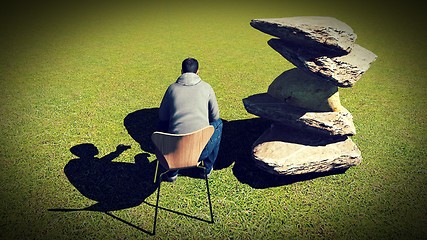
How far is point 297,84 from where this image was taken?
4.22m

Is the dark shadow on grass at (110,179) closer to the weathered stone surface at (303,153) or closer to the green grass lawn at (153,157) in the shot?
the green grass lawn at (153,157)

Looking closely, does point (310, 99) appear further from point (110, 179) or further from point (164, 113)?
point (110, 179)

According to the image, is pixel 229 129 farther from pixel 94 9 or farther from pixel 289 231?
pixel 94 9

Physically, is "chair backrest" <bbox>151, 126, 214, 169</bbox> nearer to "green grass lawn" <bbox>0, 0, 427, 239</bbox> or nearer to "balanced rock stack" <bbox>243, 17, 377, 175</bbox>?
"green grass lawn" <bbox>0, 0, 427, 239</bbox>

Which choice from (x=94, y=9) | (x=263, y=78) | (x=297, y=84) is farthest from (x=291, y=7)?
(x=297, y=84)

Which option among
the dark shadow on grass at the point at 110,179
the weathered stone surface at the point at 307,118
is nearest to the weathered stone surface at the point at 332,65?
the weathered stone surface at the point at 307,118

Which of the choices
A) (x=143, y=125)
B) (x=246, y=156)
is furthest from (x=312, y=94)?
(x=143, y=125)

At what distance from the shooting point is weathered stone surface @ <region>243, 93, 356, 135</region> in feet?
13.1

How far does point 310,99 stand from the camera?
4125mm

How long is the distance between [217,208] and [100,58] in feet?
20.5

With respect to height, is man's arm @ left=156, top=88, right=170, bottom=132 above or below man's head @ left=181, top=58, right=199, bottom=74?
below

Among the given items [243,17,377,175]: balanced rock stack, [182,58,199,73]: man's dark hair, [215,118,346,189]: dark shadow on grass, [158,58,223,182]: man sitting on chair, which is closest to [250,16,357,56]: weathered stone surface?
[243,17,377,175]: balanced rock stack

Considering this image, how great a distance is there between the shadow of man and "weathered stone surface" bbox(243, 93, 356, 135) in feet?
5.70

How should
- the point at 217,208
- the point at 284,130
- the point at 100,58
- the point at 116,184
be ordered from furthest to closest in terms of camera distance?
the point at 100,58, the point at 284,130, the point at 116,184, the point at 217,208
